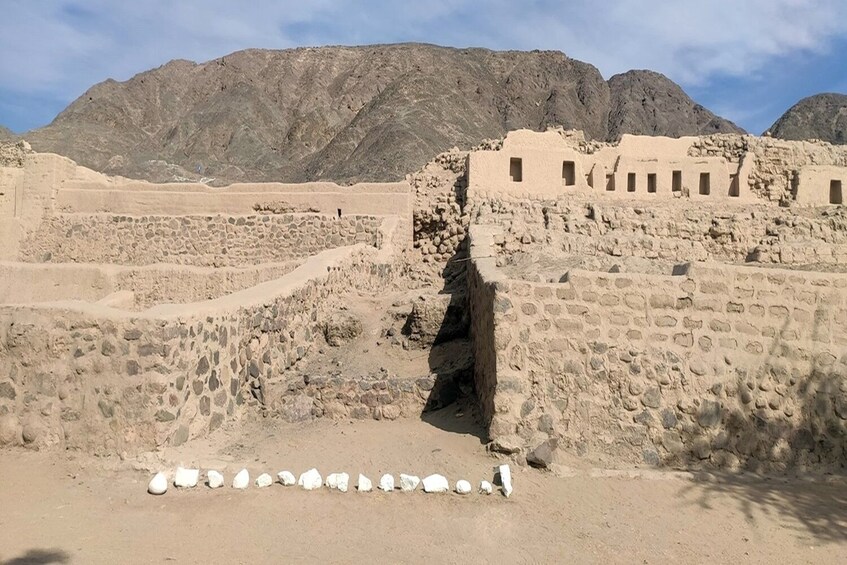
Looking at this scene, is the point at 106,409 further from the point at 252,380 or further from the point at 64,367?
the point at 252,380

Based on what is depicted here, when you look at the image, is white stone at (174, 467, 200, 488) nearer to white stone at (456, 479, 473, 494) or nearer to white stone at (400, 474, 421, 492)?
white stone at (400, 474, 421, 492)

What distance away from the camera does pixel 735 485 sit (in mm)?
4805

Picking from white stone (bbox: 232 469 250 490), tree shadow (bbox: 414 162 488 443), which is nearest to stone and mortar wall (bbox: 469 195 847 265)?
tree shadow (bbox: 414 162 488 443)

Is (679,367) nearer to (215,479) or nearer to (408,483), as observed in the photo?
(408,483)

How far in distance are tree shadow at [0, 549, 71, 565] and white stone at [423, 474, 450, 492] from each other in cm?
221

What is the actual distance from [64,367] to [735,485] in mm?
5178

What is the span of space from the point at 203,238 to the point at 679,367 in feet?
33.6

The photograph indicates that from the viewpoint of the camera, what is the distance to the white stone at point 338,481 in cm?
451

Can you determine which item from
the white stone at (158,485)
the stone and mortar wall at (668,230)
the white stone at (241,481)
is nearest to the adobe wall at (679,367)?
the white stone at (241,481)

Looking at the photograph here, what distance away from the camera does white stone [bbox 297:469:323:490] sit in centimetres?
451

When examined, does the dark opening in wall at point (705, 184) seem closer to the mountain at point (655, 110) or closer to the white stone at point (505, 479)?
the white stone at point (505, 479)

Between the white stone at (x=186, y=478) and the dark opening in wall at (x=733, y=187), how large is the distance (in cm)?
1461

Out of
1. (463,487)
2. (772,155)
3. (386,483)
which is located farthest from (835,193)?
(386,483)

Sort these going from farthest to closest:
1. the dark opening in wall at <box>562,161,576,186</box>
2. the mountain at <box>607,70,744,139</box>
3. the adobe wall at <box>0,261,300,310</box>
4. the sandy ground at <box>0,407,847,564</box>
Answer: the mountain at <box>607,70,744,139</box> < the dark opening in wall at <box>562,161,576,186</box> < the adobe wall at <box>0,261,300,310</box> < the sandy ground at <box>0,407,847,564</box>
